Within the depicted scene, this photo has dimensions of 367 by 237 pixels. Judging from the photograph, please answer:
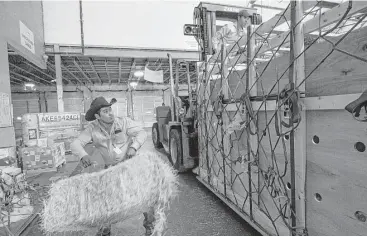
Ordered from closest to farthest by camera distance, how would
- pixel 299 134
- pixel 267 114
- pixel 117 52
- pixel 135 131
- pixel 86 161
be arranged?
pixel 299 134
pixel 267 114
pixel 86 161
pixel 135 131
pixel 117 52

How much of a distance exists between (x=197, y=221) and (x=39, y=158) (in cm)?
407

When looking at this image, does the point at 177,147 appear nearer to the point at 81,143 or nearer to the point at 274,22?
the point at 81,143

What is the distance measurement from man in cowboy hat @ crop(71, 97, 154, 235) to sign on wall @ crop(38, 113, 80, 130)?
13.2ft

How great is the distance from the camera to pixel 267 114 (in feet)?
5.72

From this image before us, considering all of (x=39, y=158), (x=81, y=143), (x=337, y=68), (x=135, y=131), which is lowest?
(x=39, y=158)

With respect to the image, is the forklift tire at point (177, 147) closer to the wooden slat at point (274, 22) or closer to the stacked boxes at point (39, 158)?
the wooden slat at point (274, 22)

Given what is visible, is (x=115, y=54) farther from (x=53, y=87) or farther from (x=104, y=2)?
(x=53, y=87)

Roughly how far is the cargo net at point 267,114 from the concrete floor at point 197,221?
0.22m

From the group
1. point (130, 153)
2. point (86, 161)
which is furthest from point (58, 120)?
point (130, 153)

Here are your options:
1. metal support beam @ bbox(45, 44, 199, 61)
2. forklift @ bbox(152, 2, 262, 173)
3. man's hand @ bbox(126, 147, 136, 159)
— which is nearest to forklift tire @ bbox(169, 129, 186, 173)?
forklift @ bbox(152, 2, 262, 173)

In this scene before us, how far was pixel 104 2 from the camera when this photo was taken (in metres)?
6.80

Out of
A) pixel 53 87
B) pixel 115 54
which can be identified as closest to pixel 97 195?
pixel 115 54

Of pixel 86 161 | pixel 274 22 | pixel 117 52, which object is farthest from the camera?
pixel 117 52

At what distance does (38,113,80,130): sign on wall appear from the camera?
5.58 m
